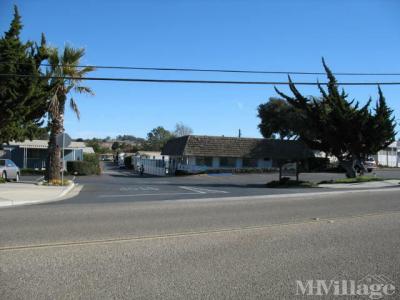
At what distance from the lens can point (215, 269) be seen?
7.03 metres

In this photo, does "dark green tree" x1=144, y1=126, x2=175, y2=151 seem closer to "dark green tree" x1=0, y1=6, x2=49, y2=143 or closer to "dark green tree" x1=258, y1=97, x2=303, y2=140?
"dark green tree" x1=258, y1=97, x2=303, y2=140

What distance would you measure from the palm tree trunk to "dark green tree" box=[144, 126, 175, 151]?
106 meters

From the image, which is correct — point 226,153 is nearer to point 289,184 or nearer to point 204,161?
point 204,161

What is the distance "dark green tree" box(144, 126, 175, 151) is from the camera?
444 feet

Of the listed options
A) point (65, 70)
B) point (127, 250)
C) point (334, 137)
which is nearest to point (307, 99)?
point (334, 137)

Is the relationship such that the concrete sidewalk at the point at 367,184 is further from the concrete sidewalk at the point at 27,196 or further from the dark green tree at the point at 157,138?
the dark green tree at the point at 157,138

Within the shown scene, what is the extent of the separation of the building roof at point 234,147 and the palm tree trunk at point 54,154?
1009 inches

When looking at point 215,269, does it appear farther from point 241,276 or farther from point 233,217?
point 233,217

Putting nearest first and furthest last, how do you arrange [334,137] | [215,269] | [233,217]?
[215,269] < [233,217] < [334,137]

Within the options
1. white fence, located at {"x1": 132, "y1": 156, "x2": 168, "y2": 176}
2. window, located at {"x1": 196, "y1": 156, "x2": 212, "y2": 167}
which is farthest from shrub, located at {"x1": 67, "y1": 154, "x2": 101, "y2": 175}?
window, located at {"x1": 196, "y1": 156, "x2": 212, "y2": 167}

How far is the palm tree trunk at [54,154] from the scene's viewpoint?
26406 mm

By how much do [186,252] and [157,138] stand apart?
14514cm

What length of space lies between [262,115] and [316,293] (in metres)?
74.7

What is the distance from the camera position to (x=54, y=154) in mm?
26750
